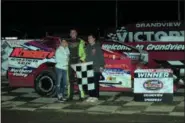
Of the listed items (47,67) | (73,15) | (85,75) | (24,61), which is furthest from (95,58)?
(73,15)

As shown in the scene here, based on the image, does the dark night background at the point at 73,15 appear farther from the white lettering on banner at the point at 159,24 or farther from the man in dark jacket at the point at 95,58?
the man in dark jacket at the point at 95,58

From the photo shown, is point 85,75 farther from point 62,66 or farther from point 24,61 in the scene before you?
point 24,61

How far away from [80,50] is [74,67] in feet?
1.33

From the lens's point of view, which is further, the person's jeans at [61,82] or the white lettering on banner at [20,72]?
the white lettering on banner at [20,72]

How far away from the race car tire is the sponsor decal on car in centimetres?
221

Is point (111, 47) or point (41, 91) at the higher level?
point (111, 47)

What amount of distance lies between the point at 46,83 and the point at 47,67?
0.39 metres

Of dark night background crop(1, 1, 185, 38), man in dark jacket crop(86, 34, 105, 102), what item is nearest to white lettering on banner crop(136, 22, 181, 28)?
man in dark jacket crop(86, 34, 105, 102)

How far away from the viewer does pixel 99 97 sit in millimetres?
10797

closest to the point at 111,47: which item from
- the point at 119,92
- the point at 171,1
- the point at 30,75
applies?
the point at 119,92

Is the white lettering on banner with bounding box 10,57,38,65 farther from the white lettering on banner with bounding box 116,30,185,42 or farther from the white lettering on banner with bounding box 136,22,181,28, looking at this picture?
the white lettering on banner with bounding box 136,22,181,28

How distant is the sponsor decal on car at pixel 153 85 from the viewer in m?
10.0

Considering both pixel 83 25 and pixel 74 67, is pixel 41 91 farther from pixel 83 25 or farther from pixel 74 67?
pixel 83 25

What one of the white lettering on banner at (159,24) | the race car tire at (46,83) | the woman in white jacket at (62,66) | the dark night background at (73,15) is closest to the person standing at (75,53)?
the woman in white jacket at (62,66)
